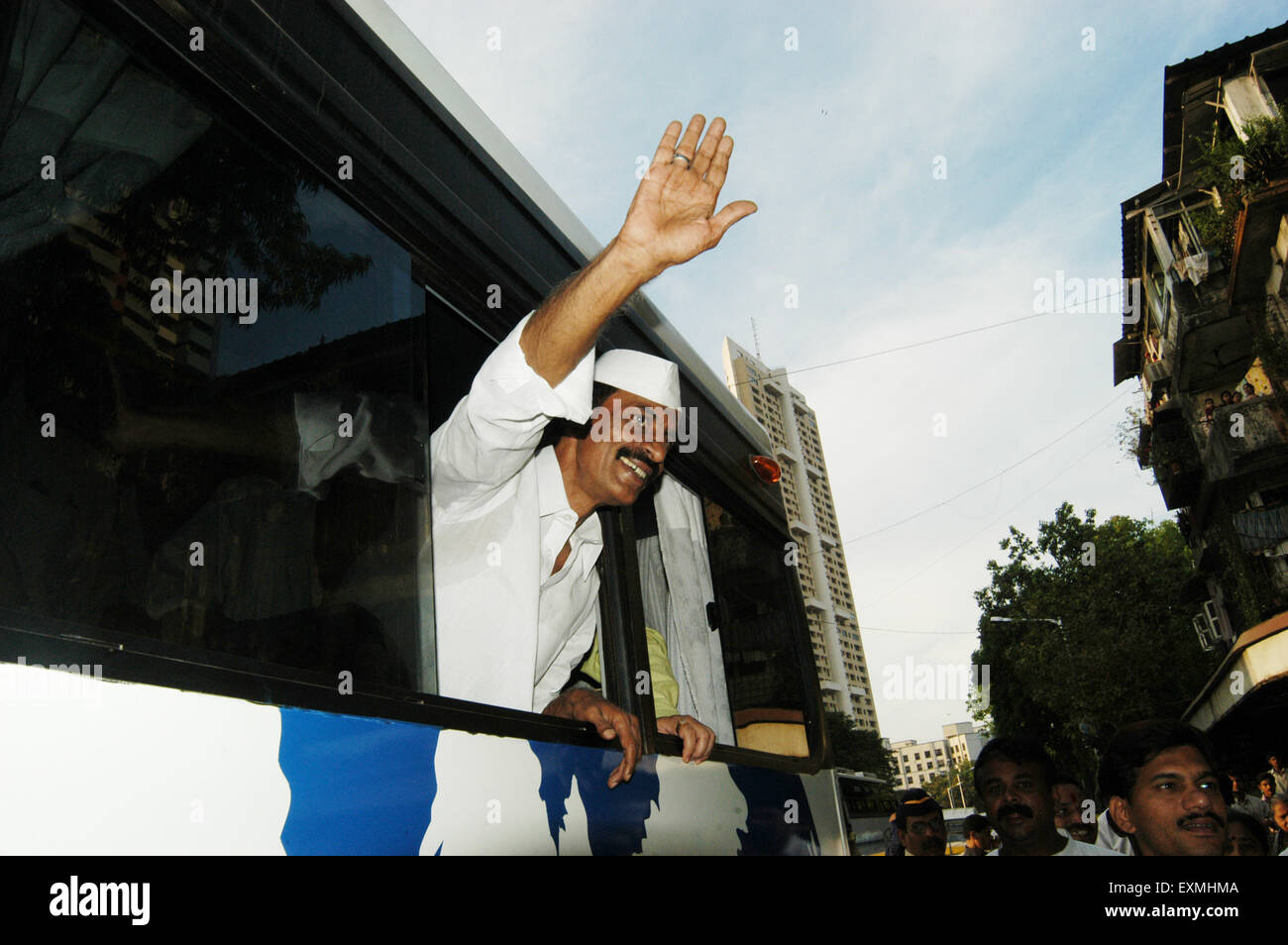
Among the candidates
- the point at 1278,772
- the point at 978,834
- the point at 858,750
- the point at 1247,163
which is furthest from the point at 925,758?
the point at 978,834

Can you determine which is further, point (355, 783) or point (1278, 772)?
point (1278, 772)

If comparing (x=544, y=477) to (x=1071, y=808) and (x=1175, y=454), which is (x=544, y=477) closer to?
(x=1071, y=808)

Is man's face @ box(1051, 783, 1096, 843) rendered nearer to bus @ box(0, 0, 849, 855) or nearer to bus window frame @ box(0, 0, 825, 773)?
bus window frame @ box(0, 0, 825, 773)

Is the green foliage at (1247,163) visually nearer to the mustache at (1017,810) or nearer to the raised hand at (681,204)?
the mustache at (1017,810)

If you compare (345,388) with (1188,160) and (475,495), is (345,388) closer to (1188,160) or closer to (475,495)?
(475,495)

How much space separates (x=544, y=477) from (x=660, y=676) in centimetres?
91

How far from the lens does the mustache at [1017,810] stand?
395 centimetres

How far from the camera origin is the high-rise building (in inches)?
716

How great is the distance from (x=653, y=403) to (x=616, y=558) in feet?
1.73

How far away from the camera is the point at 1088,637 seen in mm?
29359

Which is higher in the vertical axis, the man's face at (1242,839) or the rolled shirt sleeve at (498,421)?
the rolled shirt sleeve at (498,421)

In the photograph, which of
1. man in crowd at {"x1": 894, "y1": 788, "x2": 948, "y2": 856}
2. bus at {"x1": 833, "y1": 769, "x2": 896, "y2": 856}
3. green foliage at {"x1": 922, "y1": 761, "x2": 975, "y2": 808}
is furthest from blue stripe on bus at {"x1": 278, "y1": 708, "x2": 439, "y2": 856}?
green foliage at {"x1": 922, "y1": 761, "x2": 975, "y2": 808}

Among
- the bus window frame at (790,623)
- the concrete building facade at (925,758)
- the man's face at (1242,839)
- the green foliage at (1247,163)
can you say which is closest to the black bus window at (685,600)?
the bus window frame at (790,623)
